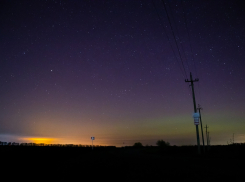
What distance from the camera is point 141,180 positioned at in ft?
25.4

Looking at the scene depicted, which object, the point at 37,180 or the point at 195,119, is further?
the point at 195,119

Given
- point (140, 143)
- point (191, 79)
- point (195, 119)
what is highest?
point (191, 79)

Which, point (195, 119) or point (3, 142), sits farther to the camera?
point (3, 142)

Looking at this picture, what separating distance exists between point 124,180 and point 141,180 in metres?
0.64

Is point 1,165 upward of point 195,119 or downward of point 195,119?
downward

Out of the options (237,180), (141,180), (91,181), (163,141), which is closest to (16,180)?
(91,181)

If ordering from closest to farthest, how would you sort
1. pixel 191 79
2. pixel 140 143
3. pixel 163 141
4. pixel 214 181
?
1. pixel 214 181
2. pixel 191 79
3. pixel 163 141
4. pixel 140 143

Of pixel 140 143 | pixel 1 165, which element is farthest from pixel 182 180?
pixel 140 143

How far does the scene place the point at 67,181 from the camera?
7.48 metres

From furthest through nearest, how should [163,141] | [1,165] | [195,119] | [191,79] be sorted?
1. [163,141]
2. [191,79]
3. [195,119]
4. [1,165]

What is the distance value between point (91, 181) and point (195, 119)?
2037cm

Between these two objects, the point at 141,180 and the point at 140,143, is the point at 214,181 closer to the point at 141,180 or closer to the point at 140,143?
the point at 141,180

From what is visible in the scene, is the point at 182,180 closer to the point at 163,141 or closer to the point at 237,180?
the point at 237,180

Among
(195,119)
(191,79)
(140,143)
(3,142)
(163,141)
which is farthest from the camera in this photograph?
(140,143)
